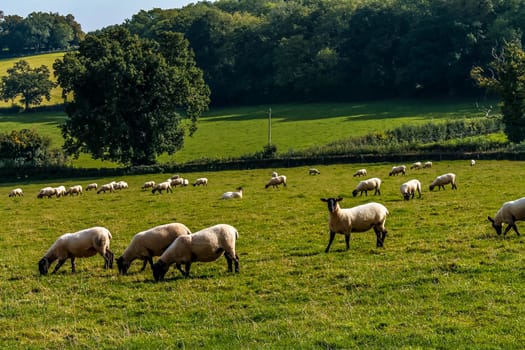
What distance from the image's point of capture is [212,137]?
81750 millimetres

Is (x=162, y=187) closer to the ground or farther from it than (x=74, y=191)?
farther from it

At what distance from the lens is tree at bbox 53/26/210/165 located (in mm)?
60938

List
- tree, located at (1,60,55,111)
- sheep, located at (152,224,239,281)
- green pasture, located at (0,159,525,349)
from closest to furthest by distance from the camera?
green pasture, located at (0,159,525,349), sheep, located at (152,224,239,281), tree, located at (1,60,55,111)

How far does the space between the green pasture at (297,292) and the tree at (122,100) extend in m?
35.7

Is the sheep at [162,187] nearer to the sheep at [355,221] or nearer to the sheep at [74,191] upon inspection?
the sheep at [74,191]

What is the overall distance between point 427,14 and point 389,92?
14.7 metres

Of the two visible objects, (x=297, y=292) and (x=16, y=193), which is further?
(x=16, y=193)

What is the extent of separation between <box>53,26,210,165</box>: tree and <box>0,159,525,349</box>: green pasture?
35650 mm

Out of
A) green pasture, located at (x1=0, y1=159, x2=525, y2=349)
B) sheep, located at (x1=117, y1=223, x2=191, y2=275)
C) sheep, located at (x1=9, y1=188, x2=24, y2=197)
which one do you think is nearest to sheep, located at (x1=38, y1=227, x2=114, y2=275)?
green pasture, located at (x1=0, y1=159, x2=525, y2=349)

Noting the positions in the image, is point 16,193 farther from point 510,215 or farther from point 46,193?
point 510,215

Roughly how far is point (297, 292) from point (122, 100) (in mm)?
51117

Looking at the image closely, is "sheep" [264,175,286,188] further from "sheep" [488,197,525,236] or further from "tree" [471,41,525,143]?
"tree" [471,41,525,143]

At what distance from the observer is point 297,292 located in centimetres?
1370

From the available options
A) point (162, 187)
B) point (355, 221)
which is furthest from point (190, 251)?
point (162, 187)
